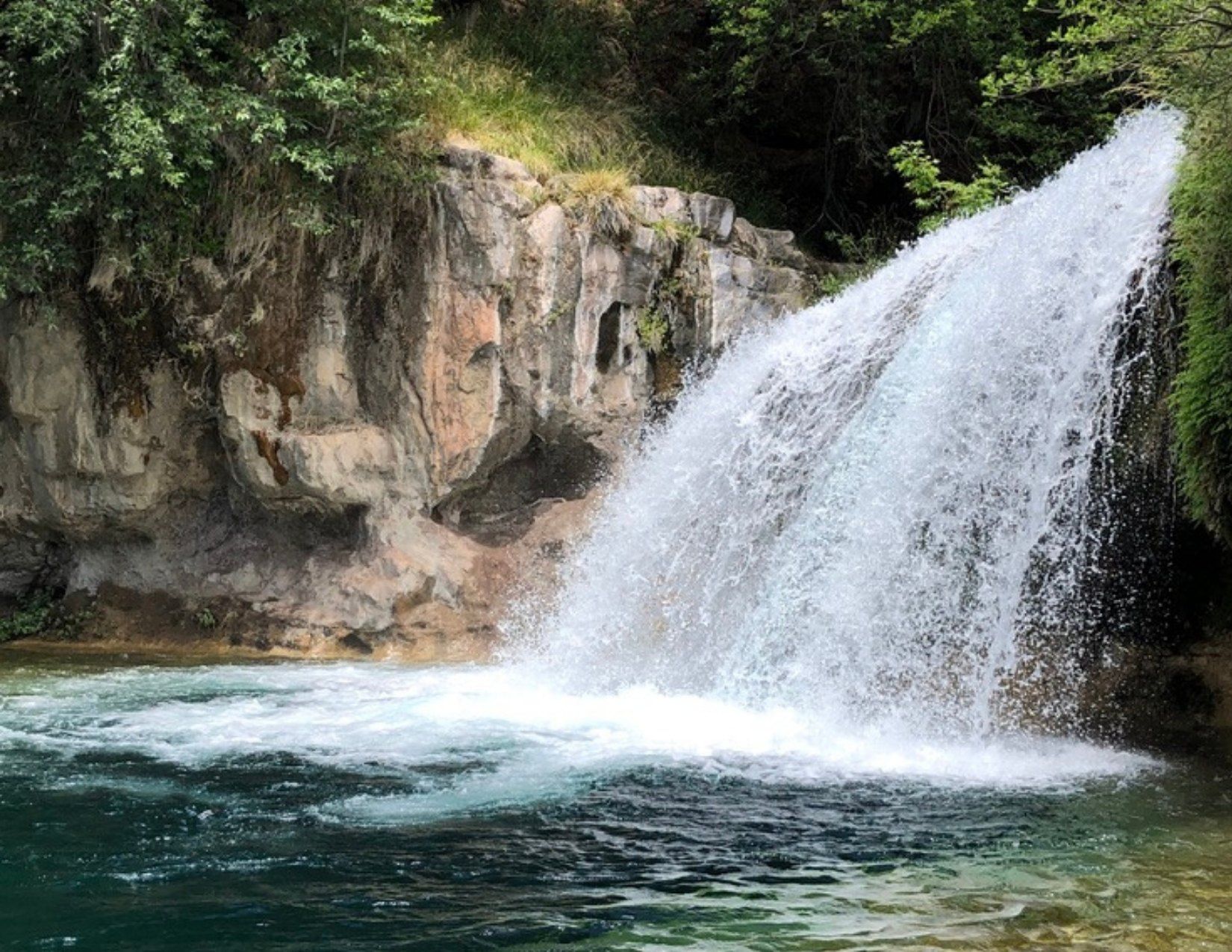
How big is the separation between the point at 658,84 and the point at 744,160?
1475mm

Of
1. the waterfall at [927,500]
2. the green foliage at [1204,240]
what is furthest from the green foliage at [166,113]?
the green foliage at [1204,240]

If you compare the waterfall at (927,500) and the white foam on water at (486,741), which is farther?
the waterfall at (927,500)

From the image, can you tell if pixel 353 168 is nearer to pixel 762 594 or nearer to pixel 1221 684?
pixel 762 594

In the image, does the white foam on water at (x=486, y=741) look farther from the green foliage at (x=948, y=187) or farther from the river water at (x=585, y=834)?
the green foliage at (x=948, y=187)

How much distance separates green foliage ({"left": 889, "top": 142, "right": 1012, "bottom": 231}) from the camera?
12.6 m

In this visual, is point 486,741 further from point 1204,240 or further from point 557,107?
point 557,107

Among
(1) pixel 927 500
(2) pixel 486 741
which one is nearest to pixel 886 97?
(1) pixel 927 500

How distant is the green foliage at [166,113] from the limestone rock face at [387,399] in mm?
626

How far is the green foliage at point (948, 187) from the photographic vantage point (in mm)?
12633

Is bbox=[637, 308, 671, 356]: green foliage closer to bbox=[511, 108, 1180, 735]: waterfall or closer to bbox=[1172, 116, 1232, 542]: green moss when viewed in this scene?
bbox=[511, 108, 1180, 735]: waterfall

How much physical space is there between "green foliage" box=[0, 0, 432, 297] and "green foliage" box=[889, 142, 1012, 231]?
4.93m

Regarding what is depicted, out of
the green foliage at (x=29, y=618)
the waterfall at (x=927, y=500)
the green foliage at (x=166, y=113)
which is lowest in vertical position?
the green foliage at (x=29, y=618)

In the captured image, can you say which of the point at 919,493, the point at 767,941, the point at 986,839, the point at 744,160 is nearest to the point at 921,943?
the point at 767,941

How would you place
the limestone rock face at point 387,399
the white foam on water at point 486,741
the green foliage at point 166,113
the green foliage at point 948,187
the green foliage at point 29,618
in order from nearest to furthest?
the white foam on water at point 486,741
the green foliage at point 166,113
the limestone rock face at point 387,399
the green foliage at point 948,187
the green foliage at point 29,618
